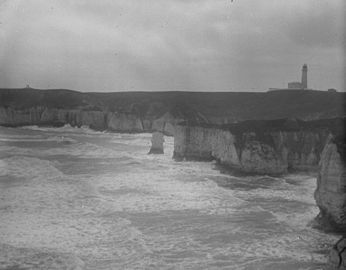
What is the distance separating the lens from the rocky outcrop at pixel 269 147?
31.6 metres

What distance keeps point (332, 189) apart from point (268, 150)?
15173 millimetres

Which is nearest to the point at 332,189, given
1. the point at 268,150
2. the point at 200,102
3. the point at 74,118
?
the point at 268,150

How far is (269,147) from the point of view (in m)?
31.5

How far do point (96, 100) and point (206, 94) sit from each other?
22928 mm

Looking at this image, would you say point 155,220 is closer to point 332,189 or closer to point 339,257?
point 332,189

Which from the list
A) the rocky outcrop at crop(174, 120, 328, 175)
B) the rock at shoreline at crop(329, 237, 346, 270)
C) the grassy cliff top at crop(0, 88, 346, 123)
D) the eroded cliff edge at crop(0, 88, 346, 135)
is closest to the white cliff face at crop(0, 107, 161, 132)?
the eroded cliff edge at crop(0, 88, 346, 135)

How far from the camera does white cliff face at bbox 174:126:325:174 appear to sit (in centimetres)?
3159

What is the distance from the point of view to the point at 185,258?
1386 centimetres

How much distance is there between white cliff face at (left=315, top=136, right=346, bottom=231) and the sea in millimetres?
731

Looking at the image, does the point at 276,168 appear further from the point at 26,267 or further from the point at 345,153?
the point at 26,267

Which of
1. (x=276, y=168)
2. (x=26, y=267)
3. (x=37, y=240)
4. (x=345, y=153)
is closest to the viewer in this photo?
(x=26, y=267)

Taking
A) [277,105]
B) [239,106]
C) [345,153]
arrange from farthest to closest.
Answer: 1. [239,106]
2. [277,105]
3. [345,153]

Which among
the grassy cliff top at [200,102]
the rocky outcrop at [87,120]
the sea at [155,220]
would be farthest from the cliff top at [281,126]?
the rocky outcrop at [87,120]

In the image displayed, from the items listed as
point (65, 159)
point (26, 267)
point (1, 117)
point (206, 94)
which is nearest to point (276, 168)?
point (65, 159)
